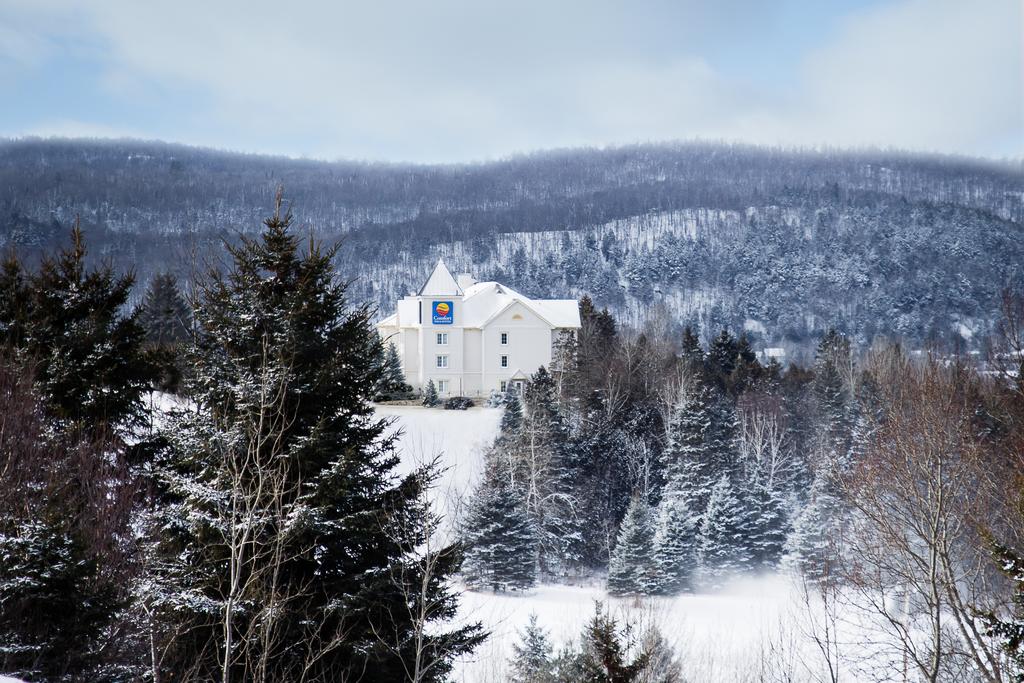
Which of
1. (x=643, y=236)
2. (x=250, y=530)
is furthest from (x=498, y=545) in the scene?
(x=643, y=236)

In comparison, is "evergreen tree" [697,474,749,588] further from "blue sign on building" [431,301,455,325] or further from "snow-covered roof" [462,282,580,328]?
"blue sign on building" [431,301,455,325]

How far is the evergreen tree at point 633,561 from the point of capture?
98.2ft

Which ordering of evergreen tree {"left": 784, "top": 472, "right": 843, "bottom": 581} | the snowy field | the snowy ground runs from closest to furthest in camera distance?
the snowy field < evergreen tree {"left": 784, "top": 472, "right": 843, "bottom": 581} < the snowy ground

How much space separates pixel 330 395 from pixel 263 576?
229 centimetres

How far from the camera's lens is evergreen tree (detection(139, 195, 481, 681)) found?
8.80 meters

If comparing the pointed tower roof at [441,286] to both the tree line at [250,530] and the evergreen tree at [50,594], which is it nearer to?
the tree line at [250,530]

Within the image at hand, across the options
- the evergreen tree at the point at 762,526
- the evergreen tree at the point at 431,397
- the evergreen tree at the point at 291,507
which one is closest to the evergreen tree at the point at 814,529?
the evergreen tree at the point at 762,526

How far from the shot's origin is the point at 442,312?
Result: 51406 mm

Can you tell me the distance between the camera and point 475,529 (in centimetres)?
2920

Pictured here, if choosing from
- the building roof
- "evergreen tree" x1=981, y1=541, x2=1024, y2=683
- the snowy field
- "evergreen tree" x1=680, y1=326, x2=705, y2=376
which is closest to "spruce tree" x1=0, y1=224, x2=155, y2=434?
the snowy field

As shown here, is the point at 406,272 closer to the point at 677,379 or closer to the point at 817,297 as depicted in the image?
the point at 817,297

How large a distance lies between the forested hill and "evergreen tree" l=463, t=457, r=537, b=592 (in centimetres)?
10056

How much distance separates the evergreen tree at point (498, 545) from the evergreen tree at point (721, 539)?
8231 millimetres

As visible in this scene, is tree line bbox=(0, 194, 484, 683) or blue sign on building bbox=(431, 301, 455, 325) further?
blue sign on building bbox=(431, 301, 455, 325)
